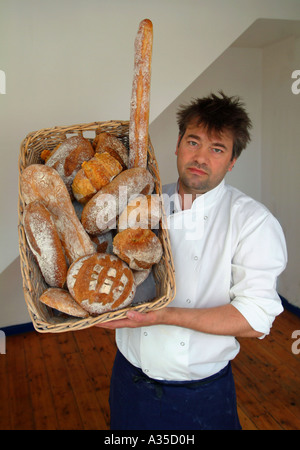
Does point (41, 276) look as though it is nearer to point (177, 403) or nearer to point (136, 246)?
point (136, 246)

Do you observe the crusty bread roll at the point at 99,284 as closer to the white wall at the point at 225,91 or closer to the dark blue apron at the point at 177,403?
the dark blue apron at the point at 177,403

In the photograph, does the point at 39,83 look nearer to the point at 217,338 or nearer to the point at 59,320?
the point at 59,320

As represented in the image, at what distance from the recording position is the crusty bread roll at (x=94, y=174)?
3.18 feet

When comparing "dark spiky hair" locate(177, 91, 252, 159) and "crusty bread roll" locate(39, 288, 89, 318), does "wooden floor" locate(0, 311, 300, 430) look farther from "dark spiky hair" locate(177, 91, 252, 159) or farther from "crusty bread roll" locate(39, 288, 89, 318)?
"dark spiky hair" locate(177, 91, 252, 159)

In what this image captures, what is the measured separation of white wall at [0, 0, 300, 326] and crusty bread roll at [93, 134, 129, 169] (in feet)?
2.91

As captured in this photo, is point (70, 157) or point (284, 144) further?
point (284, 144)

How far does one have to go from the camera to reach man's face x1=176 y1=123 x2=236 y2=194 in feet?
3.91

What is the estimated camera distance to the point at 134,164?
3.42 ft

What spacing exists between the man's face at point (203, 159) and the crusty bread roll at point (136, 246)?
338mm

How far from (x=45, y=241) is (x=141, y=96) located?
1.52 ft

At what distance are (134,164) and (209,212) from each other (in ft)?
1.10

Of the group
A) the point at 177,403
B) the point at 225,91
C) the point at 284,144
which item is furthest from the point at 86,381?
the point at 225,91

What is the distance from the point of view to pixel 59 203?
0.98 m
